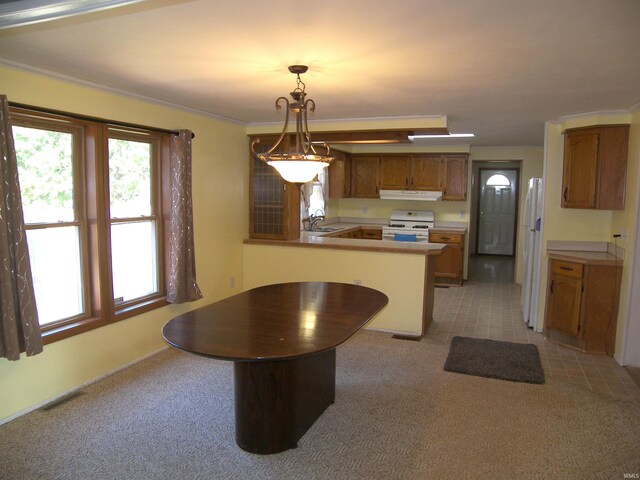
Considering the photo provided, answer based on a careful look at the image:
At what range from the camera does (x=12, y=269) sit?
2629 mm

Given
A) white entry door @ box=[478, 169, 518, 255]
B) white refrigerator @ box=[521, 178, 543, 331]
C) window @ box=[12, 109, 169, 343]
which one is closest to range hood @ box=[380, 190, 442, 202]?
white refrigerator @ box=[521, 178, 543, 331]

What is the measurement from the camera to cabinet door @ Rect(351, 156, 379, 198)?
7.36 m

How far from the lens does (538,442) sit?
8.75 ft

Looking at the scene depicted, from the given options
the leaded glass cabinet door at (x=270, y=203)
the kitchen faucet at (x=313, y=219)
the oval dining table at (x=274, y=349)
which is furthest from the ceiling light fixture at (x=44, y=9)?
the kitchen faucet at (x=313, y=219)

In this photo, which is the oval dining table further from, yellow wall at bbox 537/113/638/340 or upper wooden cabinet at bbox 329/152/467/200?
upper wooden cabinet at bbox 329/152/467/200

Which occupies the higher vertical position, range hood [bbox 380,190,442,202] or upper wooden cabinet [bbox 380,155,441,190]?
upper wooden cabinet [bbox 380,155,441,190]

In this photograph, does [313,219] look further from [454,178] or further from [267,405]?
[267,405]

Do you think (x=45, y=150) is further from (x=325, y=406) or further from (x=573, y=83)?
(x=573, y=83)

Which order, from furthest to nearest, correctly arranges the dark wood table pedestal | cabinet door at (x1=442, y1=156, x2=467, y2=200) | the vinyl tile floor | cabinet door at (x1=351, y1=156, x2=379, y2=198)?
1. cabinet door at (x1=351, y1=156, x2=379, y2=198)
2. cabinet door at (x1=442, y1=156, x2=467, y2=200)
3. the vinyl tile floor
4. the dark wood table pedestal

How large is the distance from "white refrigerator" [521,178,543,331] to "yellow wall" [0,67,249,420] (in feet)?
10.3

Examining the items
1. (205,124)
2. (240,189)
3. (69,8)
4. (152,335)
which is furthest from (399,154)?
(69,8)

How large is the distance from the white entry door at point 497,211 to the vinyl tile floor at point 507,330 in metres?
2.18

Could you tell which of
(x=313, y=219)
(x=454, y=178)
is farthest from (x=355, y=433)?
(x=454, y=178)

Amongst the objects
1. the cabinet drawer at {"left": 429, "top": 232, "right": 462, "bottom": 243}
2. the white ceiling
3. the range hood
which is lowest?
the cabinet drawer at {"left": 429, "top": 232, "right": 462, "bottom": 243}
